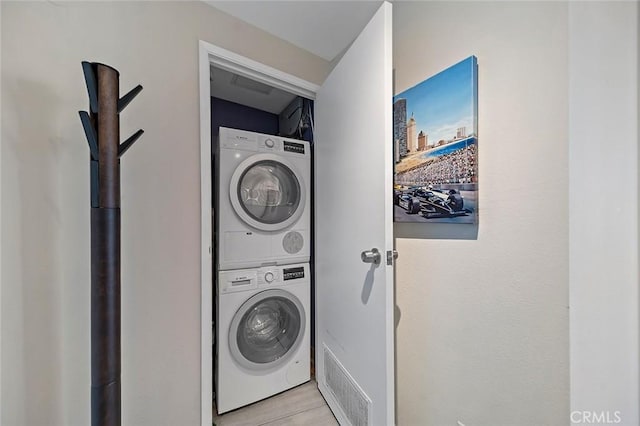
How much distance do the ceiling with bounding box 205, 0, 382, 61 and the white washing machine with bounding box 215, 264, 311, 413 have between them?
1.43 m

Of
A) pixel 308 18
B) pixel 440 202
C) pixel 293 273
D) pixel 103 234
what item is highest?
pixel 308 18

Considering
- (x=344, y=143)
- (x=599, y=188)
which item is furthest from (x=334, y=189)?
(x=599, y=188)

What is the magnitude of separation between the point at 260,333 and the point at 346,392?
64 cm

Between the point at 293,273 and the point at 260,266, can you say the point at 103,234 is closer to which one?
the point at 260,266

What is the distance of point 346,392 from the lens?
1169 millimetres

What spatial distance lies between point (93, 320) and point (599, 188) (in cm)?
142

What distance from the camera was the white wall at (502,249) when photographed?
0.64m

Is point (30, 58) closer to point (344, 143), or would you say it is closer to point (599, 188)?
point (344, 143)

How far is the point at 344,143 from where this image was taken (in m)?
1.17

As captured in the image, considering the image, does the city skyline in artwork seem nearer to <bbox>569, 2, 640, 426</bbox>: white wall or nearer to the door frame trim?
<bbox>569, 2, 640, 426</bbox>: white wall

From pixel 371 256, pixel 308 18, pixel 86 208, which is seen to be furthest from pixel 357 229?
pixel 308 18

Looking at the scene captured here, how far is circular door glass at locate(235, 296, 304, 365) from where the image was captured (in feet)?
4.65

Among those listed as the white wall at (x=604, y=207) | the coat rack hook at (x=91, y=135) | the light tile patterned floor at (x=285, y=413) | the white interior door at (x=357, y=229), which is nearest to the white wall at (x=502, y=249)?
the white wall at (x=604, y=207)

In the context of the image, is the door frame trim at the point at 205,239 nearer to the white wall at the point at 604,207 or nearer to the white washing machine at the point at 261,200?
the white washing machine at the point at 261,200
